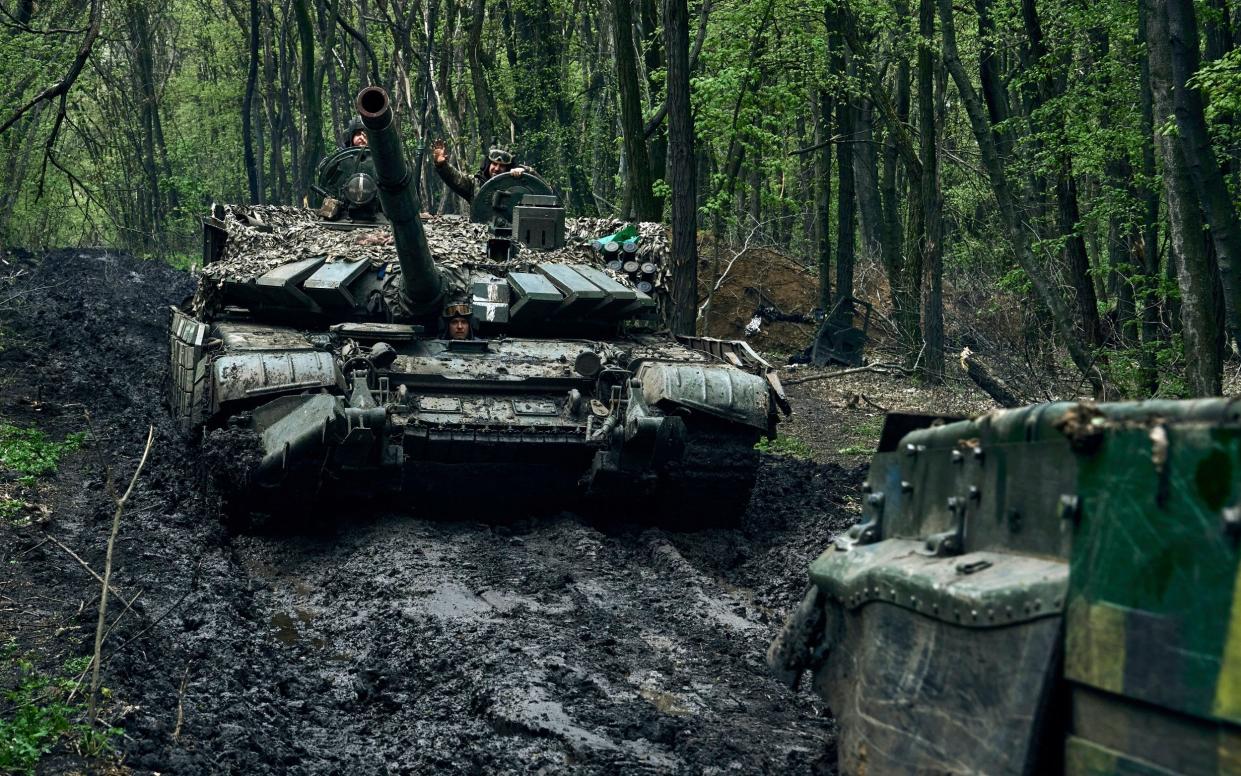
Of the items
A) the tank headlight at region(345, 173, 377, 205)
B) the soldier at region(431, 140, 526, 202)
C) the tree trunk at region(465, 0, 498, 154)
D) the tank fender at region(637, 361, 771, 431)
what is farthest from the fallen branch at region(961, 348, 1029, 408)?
the tree trunk at region(465, 0, 498, 154)

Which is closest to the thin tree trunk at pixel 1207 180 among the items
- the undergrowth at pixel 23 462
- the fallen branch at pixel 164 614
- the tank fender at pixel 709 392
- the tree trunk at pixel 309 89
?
the tank fender at pixel 709 392

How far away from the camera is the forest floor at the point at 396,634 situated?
5.49m

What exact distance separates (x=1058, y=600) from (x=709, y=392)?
6.70 m

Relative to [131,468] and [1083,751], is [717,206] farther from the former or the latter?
[1083,751]

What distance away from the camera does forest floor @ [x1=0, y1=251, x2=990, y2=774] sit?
549 cm

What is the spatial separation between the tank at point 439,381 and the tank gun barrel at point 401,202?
16 millimetres

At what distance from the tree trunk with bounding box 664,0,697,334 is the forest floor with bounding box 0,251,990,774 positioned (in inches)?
168

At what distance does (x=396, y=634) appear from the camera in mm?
7320

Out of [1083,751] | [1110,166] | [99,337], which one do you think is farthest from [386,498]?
[1110,166]

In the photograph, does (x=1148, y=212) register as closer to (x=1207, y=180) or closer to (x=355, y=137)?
(x=1207, y=180)

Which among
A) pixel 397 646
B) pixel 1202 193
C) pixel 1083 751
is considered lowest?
pixel 397 646

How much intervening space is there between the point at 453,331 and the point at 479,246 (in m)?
1.56

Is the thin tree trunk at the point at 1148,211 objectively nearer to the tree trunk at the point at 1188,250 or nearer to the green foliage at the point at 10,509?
the tree trunk at the point at 1188,250

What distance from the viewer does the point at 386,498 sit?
10.1m
